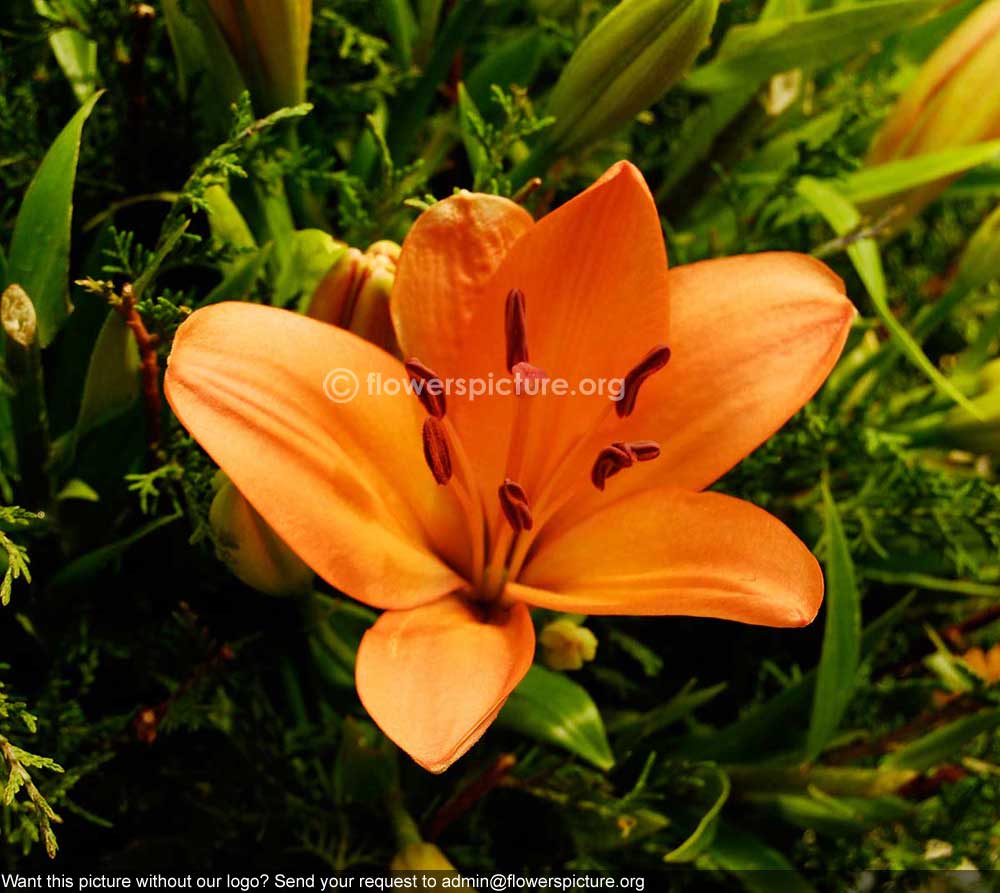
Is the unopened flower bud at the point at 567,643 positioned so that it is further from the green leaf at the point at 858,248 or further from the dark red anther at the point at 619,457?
the green leaf at the point at 858,248

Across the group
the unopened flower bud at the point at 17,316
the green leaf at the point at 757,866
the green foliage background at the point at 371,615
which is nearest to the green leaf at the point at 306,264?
the green foliage background at the point at 371,615

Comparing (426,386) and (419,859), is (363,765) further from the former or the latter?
(426,386)

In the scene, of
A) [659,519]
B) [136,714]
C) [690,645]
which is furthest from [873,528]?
[136,714]

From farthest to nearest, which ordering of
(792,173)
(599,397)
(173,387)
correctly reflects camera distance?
(792,173) < (599,397) < (173,387)

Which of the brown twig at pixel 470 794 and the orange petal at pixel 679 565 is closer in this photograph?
the orange petal at pixel 679 565

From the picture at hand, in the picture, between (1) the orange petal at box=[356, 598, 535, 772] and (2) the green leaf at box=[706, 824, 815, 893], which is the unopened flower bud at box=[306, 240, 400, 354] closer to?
(1) the orange petal at box=[356, 598, 535, 772]

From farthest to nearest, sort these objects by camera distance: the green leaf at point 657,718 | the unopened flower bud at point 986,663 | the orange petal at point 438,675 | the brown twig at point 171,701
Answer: the unopened flower bud at point 986,663 < the green leaf at point 657,718 < the brown twig at point 171,701 < the orange petal at point 438,675

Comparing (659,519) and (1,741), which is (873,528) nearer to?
(659,519)
